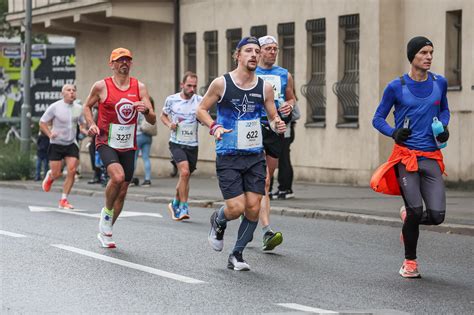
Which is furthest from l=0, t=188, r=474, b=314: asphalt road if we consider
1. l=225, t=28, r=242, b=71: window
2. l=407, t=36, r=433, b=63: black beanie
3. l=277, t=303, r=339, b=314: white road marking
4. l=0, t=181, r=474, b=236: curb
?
l=225, t=28, r=242, b=71: window

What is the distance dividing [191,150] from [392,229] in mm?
3073

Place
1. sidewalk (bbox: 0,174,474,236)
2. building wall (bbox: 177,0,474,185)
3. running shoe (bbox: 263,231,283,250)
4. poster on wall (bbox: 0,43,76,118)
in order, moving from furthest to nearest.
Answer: poster on wall (bbox: 0,43,76,118) → building wall (bbox: 177,0,474,185) → sidewalk (bbox: 0,174,474,236) → running shoe (bbox: 263,231,283,250)

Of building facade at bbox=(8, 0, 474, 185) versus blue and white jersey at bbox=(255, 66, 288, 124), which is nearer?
blue and white jersey at bbox=(255, 66, 288, 124)

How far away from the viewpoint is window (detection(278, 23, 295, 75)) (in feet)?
89.7

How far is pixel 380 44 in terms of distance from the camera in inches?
954

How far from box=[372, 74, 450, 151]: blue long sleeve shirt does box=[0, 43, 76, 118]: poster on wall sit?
96.3 ft

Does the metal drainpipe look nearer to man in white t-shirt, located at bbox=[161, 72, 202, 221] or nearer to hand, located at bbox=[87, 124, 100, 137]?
man in white t-shirt, located at bbox=[161, 72, 202, 221]

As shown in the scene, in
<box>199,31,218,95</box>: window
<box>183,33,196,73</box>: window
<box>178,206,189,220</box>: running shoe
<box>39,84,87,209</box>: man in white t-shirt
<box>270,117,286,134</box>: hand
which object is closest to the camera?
<box>270,117,286,134</box>: hand

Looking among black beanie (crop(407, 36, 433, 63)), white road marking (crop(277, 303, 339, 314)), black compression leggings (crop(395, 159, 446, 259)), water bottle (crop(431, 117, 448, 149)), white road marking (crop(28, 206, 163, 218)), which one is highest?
black beanie (crop(407, 36, 433, 63))

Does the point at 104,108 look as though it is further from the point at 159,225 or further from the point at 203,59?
the point at 203,59

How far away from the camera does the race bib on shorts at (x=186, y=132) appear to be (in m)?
17.8

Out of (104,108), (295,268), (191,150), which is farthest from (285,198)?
(295,268)

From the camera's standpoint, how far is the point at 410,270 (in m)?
11.2

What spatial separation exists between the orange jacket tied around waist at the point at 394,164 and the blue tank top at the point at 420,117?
5 centimetres
